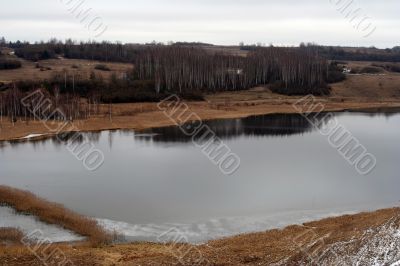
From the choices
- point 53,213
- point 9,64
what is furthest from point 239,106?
point 53,213

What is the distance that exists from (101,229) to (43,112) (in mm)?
33841

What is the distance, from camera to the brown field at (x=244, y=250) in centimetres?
1570

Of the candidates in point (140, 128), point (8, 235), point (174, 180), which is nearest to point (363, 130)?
point (140, 128)

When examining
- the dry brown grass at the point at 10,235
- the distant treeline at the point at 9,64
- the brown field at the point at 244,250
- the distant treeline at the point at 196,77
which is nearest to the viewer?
A: the brown field at the point at 244,250

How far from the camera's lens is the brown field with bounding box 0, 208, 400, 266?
15695 millimetres

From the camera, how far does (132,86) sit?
68375 mm

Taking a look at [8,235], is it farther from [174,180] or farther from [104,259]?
[174,180]

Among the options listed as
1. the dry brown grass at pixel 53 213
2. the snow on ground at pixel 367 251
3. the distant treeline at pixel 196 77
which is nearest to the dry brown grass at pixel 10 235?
the dry brown grass at pixel 53 213

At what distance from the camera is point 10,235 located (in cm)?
1939

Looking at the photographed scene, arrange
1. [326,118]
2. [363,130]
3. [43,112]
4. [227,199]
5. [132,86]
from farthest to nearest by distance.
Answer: [132,86], [326,118], [43,112], [363,130], [227,199]

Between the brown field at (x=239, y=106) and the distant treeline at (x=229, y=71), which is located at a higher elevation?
the distant treeline at (x=229, y=71)

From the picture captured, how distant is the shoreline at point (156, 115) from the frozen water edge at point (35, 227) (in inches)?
798

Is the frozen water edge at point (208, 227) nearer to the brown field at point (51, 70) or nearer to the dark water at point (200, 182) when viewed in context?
the dark water at point (200, 182)

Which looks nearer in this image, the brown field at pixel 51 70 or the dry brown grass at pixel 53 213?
the dry brown grass at pixel 53 213
